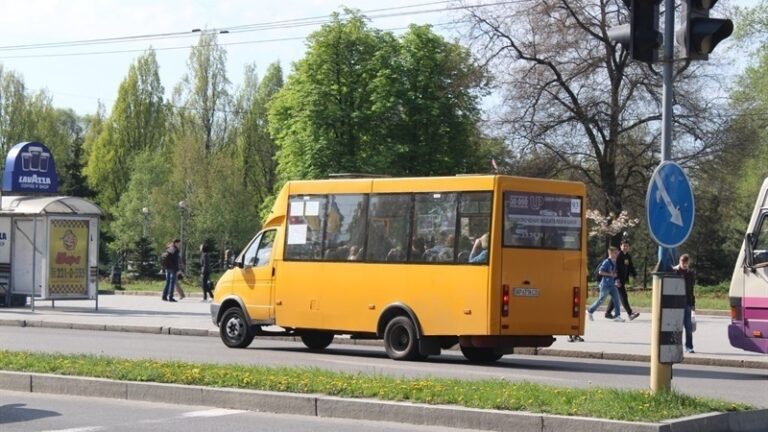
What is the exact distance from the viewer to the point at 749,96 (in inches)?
2346

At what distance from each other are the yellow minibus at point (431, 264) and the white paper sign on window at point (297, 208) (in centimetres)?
2

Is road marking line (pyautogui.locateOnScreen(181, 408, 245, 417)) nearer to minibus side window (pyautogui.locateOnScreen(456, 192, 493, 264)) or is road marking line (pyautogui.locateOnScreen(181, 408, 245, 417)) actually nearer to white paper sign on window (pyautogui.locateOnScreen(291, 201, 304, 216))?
minibus side window (pyautogui.locateOnScreen(456, 192, 493, 264))

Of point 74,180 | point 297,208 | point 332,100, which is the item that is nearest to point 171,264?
point 297,208

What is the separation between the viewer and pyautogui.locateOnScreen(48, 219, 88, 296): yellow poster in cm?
3241

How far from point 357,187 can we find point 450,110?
47269 millimetres

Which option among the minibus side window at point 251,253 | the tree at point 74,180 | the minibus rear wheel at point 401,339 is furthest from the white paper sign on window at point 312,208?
the tree at point 74,180

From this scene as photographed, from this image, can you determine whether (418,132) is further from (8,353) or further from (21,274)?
(8,353)

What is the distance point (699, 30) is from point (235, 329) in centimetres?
1289

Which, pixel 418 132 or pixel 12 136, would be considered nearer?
pixel 418 132

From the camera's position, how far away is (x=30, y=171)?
34.4 m

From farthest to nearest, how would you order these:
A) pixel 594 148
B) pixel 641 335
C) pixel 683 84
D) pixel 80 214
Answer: pixel 594 148 < pixel 683 84 < pixel 80 214 < pixel 641 335

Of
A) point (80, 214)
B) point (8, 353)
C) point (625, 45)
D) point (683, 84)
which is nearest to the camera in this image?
point (625, 45)

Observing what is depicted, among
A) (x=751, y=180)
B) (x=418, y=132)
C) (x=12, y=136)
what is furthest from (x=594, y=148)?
(x=12, y=136)

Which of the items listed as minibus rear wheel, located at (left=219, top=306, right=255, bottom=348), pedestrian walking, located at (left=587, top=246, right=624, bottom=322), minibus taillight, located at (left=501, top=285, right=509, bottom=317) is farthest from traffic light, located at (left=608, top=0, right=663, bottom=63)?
pedestrian walking, located at (left=587, top=246, right=624, bottom=322)
